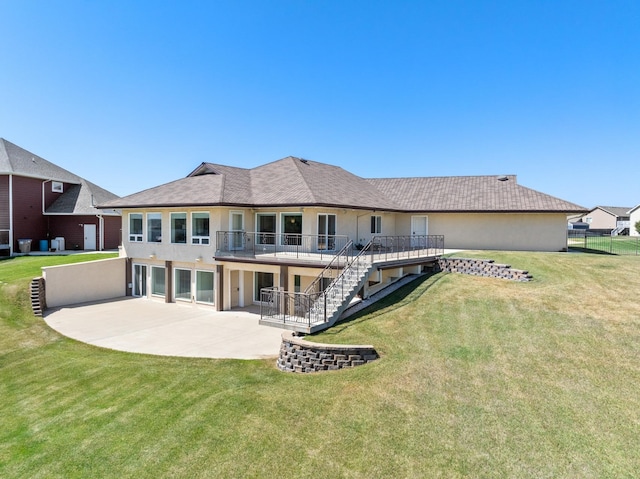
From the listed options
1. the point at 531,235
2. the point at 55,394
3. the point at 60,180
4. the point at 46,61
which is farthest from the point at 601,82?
the point at 60,180

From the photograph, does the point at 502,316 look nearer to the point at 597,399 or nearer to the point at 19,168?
the point at 597,399

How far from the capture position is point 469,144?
29547 mm

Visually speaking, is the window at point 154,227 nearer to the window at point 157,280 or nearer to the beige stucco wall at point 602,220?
the window at point 157,280

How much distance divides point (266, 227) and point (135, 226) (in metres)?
8.21

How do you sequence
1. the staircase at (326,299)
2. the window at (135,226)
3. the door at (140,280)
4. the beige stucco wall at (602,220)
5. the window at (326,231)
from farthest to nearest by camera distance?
the beige stucco wall at (602,220)
the door at (140,280)
the window at (135,226)
the window at (326,231)
the staircase at (326,299)

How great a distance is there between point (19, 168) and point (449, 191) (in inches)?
1306

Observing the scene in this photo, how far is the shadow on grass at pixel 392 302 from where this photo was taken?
12.0 m

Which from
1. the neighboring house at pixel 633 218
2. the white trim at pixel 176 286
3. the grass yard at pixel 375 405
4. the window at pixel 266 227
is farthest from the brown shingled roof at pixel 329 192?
the neighboring house at pixel 633 218

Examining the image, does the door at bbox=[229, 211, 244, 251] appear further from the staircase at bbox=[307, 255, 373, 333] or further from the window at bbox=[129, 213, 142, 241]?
the staircase at bbox=[307, 255, 373, 333]

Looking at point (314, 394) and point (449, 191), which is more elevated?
point (449, 191)

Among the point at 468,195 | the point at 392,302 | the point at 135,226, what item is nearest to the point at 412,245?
the point at 468,195

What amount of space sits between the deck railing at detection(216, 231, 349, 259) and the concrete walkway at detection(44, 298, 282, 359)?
3.24 metres

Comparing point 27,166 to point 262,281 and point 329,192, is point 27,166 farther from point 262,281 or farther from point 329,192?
point 329,192

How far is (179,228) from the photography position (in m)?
18.8
